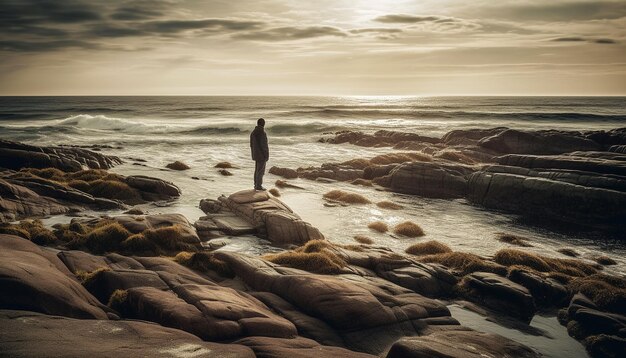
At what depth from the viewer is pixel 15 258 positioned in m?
9.09

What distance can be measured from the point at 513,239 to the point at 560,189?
7.68 metres

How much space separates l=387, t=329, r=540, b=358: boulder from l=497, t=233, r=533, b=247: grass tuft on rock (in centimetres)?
1150

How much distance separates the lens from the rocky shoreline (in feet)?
24.3

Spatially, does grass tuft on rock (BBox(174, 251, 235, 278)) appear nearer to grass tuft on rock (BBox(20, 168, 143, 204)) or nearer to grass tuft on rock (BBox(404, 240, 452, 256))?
grass tuft on rock (BBox(404, 240, 452, 256))

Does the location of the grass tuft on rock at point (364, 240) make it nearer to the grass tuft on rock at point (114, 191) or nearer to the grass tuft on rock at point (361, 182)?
the grass tuft on rock at point (114, 191)

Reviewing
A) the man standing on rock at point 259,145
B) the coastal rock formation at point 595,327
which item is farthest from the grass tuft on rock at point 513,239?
the man standing on rock at point 259,145

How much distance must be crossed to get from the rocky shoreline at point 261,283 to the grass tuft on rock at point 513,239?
142 inches

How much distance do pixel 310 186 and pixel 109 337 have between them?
27.1 m

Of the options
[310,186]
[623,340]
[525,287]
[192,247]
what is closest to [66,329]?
[192,247]

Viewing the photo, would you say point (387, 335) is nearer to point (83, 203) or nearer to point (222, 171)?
point (83, 203)

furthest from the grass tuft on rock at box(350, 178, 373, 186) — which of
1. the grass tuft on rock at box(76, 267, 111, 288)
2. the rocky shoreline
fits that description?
the grass tuft on rock at box(76, 267, 111, 288)

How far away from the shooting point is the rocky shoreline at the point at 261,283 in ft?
24.3

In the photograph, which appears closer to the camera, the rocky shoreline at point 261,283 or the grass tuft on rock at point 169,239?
the rocky shoreline at point 261,283

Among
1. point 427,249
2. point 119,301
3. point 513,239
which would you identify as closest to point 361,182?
point 513,239
